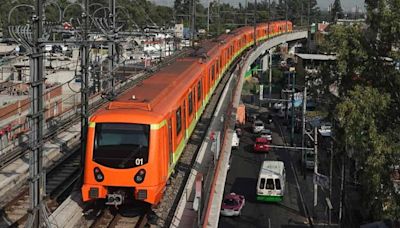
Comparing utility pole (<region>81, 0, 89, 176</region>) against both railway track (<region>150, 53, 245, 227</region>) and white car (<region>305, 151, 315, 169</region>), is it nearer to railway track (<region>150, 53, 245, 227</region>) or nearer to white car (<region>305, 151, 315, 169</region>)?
railway track (<region>150, 53, 245, 227</region>)

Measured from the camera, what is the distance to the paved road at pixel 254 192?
24984 millimetres

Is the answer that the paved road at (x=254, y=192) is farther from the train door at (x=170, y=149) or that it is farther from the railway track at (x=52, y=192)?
the train door at (x=170, y=149)

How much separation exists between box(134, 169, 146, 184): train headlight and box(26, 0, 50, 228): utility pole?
222 centimetres

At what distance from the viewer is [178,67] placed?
741 inches

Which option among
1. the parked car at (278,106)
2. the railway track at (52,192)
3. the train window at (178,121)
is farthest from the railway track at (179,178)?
the parked car at (278,106)

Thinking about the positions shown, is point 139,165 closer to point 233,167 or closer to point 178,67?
point 178,67

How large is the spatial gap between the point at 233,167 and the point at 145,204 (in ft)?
73.8

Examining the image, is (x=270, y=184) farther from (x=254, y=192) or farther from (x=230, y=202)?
(x=230, y=202)

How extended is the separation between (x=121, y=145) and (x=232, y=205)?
585 inches

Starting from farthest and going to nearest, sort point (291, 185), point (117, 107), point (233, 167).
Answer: point (233, 167)
point (291, 185)
point (117, 107)

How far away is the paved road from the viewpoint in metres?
25.0

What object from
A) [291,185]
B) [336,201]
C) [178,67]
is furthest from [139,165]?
[291,185]

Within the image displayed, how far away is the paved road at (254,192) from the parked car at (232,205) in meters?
0.33

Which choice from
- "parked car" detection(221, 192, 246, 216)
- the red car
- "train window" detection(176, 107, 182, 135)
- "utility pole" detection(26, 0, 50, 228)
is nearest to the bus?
"parked car" detection(221, 192, 246, 216)
